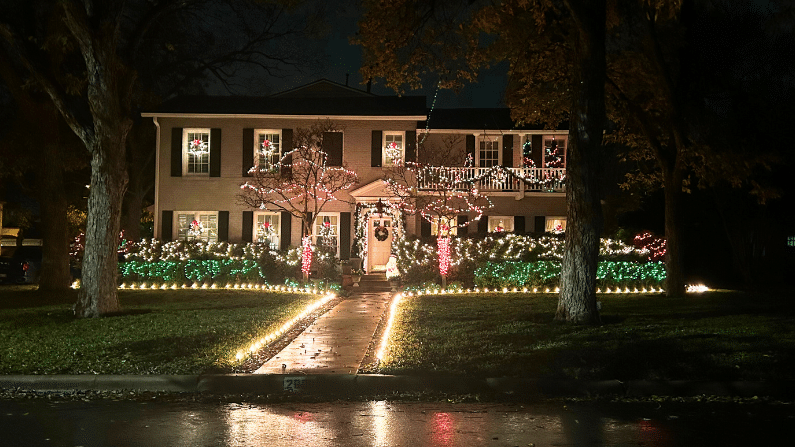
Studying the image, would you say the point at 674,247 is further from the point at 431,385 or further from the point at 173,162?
the point at 173,162

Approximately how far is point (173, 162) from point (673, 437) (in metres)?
23.2

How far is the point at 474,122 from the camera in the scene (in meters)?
28.9

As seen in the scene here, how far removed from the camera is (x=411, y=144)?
1063 inches

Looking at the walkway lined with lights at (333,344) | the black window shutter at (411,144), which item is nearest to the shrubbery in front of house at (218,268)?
the black window shutter at (411,144)

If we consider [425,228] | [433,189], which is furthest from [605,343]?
[425,228]

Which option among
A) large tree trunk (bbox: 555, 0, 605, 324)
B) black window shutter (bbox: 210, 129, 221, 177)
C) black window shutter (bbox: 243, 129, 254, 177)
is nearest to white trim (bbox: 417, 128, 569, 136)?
black window shutter (bbox: 243, 129, 254, 177)

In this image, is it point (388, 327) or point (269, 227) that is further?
point (269, 227)

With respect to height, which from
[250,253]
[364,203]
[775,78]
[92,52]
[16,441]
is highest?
[775,78]

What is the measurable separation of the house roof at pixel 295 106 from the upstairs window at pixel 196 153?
79 cm

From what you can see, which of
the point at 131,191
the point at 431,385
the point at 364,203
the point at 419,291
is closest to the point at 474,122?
the point at 364,203

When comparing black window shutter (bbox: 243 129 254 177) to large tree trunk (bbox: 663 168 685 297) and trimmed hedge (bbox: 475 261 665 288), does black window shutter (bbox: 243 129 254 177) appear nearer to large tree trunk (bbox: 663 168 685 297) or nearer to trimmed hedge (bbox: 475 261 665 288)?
trimmed hedge (bbox: 475 261 665 288)

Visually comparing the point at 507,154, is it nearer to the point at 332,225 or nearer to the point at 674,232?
the point at 332,225

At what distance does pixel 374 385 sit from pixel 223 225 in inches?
756

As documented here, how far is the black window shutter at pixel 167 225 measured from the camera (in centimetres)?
2764
